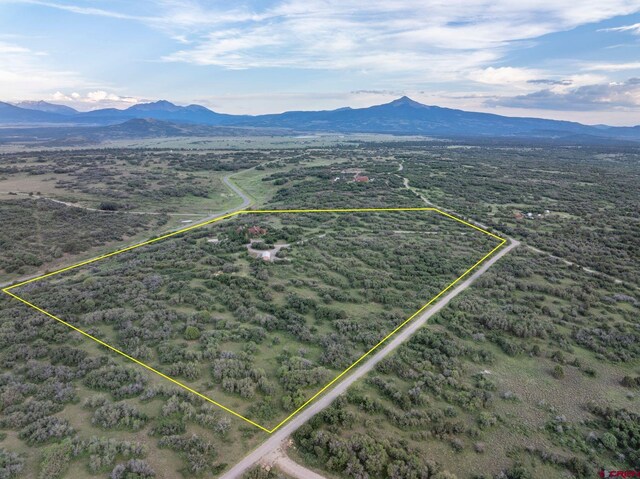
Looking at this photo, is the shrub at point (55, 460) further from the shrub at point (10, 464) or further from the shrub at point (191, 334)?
the shrub at point (191, 334)

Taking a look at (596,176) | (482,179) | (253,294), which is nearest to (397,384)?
(253,294)

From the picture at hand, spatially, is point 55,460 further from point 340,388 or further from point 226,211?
point 226,211

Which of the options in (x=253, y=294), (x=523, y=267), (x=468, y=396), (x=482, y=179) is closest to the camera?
(x=468, y=396)

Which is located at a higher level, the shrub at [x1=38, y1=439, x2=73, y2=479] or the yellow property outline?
the yellow property outline

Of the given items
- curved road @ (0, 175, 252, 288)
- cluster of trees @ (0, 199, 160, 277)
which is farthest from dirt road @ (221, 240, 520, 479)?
cluster of trees @ (0, 199, 160, 277)

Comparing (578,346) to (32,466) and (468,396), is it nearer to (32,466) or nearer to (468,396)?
(468,396)

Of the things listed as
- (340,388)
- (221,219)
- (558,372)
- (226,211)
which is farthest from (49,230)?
(558,372)

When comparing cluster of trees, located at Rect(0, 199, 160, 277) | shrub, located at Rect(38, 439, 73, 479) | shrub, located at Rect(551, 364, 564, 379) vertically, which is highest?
cluster of trees, located at Rect(0, 199, 160, 277)

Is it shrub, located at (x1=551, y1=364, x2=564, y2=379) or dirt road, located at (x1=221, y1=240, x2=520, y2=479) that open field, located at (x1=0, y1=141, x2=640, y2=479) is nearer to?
shrub, located at (x1=551, y1=364, x2=564, y2=379)

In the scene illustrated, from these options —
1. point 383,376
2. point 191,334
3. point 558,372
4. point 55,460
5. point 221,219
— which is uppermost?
point 221,219
